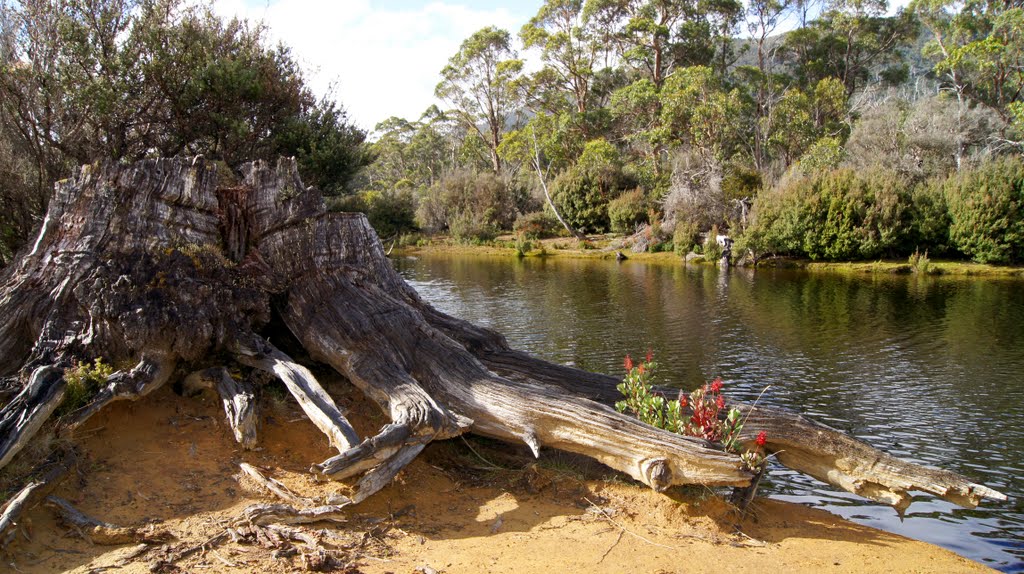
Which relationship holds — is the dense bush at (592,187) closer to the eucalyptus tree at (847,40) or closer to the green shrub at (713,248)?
the green shrub at (713,248)

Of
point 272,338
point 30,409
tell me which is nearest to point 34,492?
point 30,409

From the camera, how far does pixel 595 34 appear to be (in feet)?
172

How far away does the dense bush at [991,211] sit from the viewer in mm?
27328

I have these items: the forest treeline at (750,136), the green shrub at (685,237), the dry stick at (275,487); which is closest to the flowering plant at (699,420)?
the dry stick at (275,487)

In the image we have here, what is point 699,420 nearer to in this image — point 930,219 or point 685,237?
point 930,219

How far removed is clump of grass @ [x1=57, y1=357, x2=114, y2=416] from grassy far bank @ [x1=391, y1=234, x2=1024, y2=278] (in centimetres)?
2901

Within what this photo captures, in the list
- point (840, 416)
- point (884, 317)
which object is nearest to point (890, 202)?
point (884, 317)

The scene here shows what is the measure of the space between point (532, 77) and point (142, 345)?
50.5m

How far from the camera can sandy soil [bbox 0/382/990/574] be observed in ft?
14.7

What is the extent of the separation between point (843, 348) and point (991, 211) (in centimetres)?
1812

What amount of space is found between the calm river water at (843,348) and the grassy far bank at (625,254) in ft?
6.71

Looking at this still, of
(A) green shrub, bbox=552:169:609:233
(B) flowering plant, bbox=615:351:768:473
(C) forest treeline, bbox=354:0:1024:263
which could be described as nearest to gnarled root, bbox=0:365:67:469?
(B) flowering plant, bbox=615:351:768:473

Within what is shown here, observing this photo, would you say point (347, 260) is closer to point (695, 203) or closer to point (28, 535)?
point (28, 535)

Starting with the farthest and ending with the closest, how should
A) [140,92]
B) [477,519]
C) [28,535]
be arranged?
[140,92] < [477,519] < [28,535]
